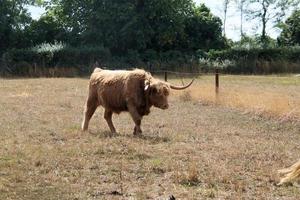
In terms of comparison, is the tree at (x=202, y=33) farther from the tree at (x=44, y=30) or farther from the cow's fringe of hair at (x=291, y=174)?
the cow's fringe of hair at (x=291, y=174)

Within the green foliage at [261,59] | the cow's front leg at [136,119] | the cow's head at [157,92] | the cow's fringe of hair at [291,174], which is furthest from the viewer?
the green foliage at [261,59]

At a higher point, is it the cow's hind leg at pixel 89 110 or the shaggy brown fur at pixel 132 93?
the shaggy brown fur at pixel 132 93

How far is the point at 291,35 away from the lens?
55.9m

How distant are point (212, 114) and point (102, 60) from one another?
28700 mm

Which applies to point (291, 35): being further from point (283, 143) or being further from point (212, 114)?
point (283, 143)

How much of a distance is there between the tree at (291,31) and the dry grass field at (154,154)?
38842 mm

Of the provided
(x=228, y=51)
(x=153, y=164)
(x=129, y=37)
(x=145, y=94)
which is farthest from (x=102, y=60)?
(x=153, y=164)

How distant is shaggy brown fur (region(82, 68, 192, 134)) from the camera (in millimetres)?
12852

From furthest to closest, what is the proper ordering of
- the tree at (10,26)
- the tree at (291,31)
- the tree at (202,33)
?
the tree at (291,31)
the tree at (202,33)
the tree at (10,26)

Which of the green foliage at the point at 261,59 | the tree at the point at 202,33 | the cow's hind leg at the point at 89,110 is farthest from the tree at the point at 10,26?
the cow's hind leg at the point at 89,110

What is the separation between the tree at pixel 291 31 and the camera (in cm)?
5509

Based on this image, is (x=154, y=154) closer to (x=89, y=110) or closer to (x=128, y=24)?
(x=89, y=110)

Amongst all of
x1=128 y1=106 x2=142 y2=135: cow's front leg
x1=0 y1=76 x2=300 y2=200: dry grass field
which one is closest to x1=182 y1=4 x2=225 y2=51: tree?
x1=0 y1=76 x2=300 y2=200: dry grass field

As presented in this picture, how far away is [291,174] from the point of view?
645 centimetres
